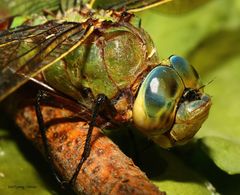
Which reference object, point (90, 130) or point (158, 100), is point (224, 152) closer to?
point (158, 100)

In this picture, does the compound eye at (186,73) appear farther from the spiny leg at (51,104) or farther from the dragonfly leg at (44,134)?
the dragonfly leg at (44,134)

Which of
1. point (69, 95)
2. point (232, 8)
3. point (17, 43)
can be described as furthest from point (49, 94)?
point (232, 8)

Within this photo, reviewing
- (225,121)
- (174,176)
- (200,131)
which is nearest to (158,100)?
(174,176)

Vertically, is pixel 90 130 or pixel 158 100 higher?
pixel 158 100

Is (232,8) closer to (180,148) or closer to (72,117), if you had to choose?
(180,148)

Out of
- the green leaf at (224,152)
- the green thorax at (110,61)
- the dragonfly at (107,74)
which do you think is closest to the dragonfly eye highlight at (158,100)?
the dragonfly at (107,74)

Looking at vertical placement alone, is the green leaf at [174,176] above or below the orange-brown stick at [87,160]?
below

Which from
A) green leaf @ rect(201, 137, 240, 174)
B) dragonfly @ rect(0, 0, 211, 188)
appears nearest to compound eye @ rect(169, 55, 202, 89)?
dragonfly @ rect(0, 0, 211, 188)
